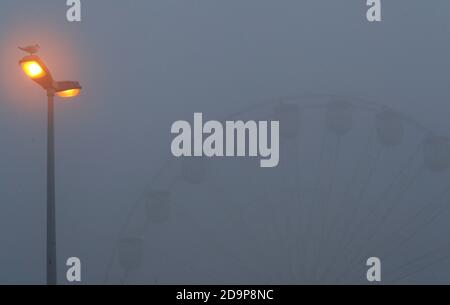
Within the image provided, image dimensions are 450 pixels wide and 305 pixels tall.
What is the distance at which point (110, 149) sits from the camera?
6727 mm

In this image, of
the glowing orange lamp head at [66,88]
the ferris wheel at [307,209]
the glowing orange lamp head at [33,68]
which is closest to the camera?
the glowing orange lamp head at [33,68]

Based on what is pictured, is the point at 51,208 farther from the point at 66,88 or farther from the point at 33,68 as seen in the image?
the point at 33,68

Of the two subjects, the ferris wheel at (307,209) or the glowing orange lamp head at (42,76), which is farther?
the ferris wheel at (307,209)

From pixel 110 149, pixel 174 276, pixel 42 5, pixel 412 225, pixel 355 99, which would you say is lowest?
pixel 174 276

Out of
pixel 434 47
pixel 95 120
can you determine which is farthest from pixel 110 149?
pixel 434 47

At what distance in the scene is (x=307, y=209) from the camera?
670cm

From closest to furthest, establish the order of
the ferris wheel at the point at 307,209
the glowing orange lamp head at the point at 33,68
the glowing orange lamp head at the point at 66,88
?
the glowing orange lamp head at the point at 33,68 < the glowing orange lamp head at the point at 66,88 < the ferris wheel at the point at 307,209

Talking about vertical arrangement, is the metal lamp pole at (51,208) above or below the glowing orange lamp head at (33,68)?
below

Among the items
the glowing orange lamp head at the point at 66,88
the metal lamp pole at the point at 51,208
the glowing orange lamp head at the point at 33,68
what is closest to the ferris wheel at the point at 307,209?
the metal lamp pole at the point at 51,208

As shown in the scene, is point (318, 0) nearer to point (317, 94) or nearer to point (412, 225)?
point (317, 94)

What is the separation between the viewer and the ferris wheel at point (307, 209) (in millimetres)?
6672

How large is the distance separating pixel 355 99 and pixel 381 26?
90 centimetres

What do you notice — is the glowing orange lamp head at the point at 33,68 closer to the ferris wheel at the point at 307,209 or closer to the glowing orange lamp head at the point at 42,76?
the glowing orange lamp head at the point at 42,76

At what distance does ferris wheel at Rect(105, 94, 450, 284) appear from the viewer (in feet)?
21.9
